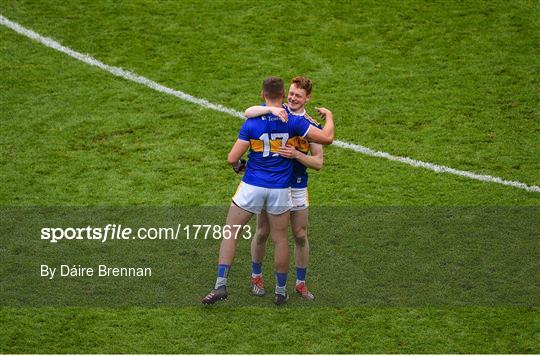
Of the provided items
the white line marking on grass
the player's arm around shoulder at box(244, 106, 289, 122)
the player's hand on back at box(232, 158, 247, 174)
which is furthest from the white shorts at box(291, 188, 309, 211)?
the white line marking on grass

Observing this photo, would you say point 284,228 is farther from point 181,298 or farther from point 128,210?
point 128,210

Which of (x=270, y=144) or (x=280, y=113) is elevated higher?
(x=280, y=113)

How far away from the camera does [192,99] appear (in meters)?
14.8

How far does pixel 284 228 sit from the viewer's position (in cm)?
981

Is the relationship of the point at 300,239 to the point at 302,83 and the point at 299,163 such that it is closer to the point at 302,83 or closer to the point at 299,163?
the point at 299,163

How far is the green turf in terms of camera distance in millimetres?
9500

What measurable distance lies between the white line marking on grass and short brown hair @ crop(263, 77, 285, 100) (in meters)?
4.16

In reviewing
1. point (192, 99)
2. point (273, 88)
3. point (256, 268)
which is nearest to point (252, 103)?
point (192, 99)

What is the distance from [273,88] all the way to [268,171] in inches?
30.5

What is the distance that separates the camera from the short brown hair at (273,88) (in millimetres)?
9438

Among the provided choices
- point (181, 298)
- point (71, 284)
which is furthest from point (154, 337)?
point (71, 284)

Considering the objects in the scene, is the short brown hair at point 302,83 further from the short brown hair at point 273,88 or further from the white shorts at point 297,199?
the white shorts at point 297,199

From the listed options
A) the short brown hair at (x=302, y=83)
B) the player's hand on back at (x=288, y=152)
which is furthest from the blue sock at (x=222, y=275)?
the short brown hair at (x=302, y=83)

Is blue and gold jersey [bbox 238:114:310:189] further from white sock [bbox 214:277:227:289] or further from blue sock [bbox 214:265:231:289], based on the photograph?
white sock [bbox 214:277:227:289]
